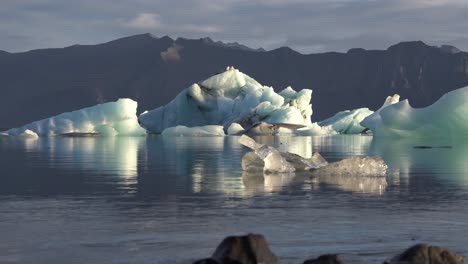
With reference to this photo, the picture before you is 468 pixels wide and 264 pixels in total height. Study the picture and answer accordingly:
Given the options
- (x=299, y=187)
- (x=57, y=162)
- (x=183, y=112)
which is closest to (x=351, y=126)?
(x=183, y=112)

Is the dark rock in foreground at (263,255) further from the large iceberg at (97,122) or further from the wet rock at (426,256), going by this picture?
the large iceberg at (97,122)

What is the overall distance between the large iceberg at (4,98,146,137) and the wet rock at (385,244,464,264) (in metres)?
62.6

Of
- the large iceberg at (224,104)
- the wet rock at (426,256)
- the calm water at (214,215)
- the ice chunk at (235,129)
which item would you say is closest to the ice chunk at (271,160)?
the calm water at (214,215)

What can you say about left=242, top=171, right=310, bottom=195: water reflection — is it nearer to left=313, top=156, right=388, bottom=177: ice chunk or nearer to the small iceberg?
the small iceberg

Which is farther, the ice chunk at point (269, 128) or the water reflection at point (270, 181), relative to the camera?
the ice chunk at point (269, 128)

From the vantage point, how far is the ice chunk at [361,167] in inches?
788

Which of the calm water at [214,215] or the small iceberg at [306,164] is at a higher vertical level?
the small iceberg at [306,164]

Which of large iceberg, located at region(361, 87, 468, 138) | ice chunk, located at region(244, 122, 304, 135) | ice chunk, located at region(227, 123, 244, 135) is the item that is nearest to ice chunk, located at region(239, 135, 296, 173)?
large iceberg, located at region(361, 87, 468, 138)

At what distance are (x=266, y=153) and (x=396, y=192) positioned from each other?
5801 millimetres

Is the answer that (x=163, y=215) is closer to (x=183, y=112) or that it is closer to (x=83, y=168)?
(x=83, y=168)

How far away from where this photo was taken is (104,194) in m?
15.6

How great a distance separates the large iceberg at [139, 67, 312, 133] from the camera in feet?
261

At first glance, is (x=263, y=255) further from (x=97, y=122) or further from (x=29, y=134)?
(x=29, y=134)

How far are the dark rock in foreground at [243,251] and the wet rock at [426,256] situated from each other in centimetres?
127
